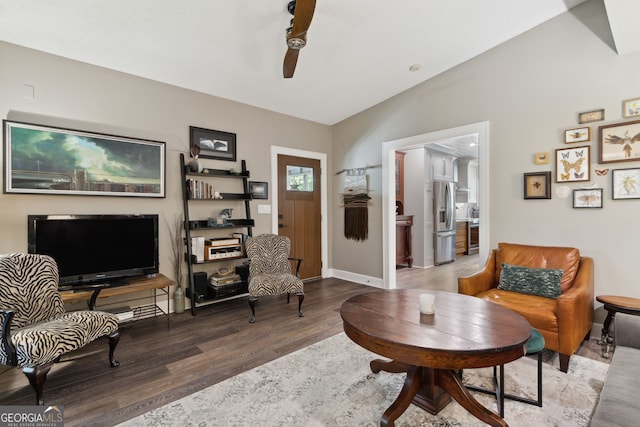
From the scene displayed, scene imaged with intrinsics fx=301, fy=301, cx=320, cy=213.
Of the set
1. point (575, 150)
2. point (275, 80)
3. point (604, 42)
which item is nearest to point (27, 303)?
point (275, 80)

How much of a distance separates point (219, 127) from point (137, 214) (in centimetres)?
157

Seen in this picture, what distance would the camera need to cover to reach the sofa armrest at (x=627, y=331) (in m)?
1.86

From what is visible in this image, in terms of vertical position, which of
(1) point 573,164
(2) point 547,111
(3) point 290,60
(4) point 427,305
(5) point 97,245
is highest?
(3) point 290,60

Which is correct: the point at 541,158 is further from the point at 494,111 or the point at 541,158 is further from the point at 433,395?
the point at 433,395

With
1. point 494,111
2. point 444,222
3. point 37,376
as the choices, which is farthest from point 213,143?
point 444,222

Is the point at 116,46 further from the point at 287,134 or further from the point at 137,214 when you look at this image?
the point at 287,134

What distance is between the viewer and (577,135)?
9.86 ft

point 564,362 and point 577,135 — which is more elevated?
point 577,135

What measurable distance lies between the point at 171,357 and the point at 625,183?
14.3 ft

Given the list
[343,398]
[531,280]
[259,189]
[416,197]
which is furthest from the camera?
[416,197]

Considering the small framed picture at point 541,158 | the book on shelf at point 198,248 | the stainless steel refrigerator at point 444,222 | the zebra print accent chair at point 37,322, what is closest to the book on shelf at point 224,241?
the book on shelf at point 198,248

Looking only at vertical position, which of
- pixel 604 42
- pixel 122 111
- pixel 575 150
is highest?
pixel 604 42

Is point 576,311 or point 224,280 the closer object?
point 576,311

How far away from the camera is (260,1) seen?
2516 millimetres
